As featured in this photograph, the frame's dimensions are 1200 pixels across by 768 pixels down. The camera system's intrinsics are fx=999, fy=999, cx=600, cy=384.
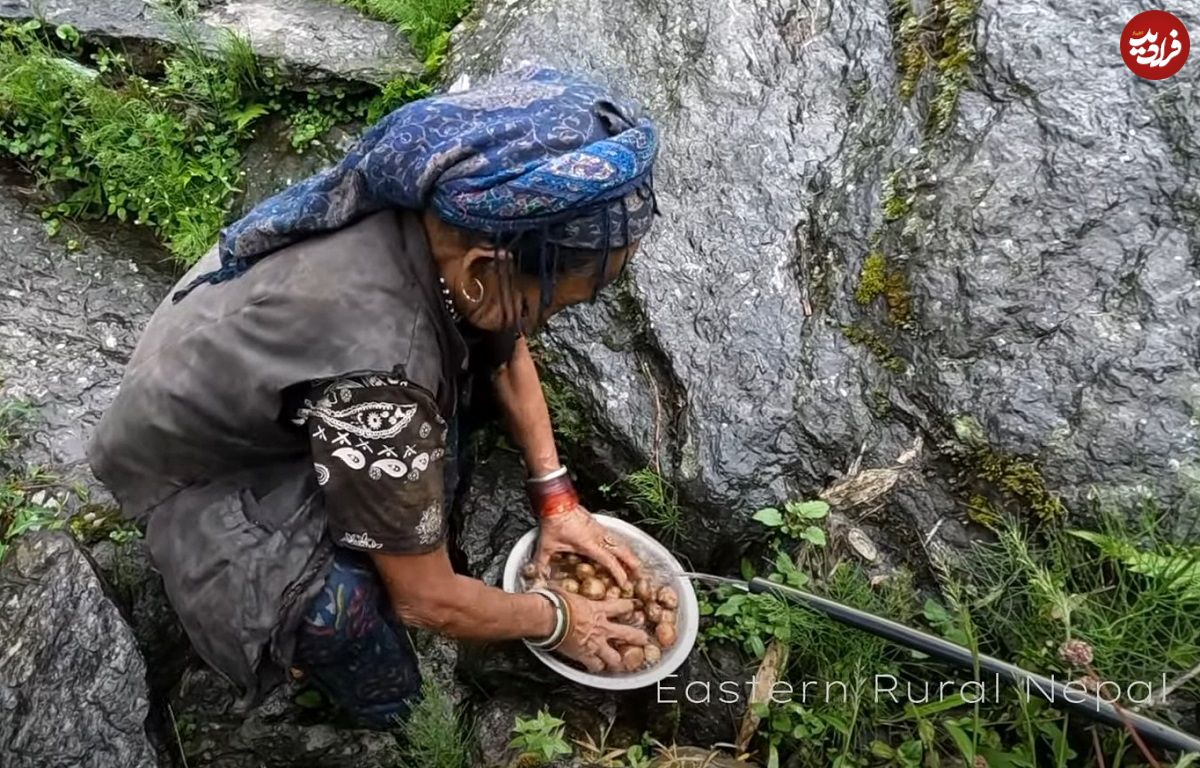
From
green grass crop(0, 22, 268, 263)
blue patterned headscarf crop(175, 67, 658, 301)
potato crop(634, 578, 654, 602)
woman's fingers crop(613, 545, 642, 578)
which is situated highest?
blue patterned headscarf crop(175, 67, 658, 301)

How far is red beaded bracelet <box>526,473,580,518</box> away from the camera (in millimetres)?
2805

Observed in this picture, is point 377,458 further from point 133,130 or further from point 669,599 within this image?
point 133,130

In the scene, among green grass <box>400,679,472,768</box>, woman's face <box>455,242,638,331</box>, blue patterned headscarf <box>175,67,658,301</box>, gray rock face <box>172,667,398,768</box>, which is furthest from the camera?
gray rock face <box>172,667,398,768</box>

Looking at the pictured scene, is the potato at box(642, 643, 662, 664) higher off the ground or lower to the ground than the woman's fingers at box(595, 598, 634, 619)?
lower

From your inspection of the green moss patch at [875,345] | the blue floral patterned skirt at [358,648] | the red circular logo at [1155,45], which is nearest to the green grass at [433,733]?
the blue floral patterned skirt at [358,648]

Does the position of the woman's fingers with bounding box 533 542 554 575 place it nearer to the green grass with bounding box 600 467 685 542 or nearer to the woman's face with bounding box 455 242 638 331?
the green grass with bounding box 600 467 685 542

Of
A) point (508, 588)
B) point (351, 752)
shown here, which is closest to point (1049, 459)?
point (508, 588)

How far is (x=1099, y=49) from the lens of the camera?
283cm

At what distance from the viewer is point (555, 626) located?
252 centimetres

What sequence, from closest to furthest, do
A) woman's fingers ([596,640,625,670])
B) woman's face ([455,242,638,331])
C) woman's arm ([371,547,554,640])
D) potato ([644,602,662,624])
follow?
1. woman's face ([455,242,638,331])
2. woman's arm ([371,547,554,640])
3. woman's fingers ([596,640,625,670])
4. potato ([644,602,662,624])

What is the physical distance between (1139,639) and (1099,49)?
1.63 m

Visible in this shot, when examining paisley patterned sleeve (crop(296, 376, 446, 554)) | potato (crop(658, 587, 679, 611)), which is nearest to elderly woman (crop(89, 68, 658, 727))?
paisley patterned sleeve (crop(296, 376, 446, 554))

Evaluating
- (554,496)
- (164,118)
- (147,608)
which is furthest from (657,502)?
(164,118)

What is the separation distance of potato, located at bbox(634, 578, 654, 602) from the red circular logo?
77.5 inches
